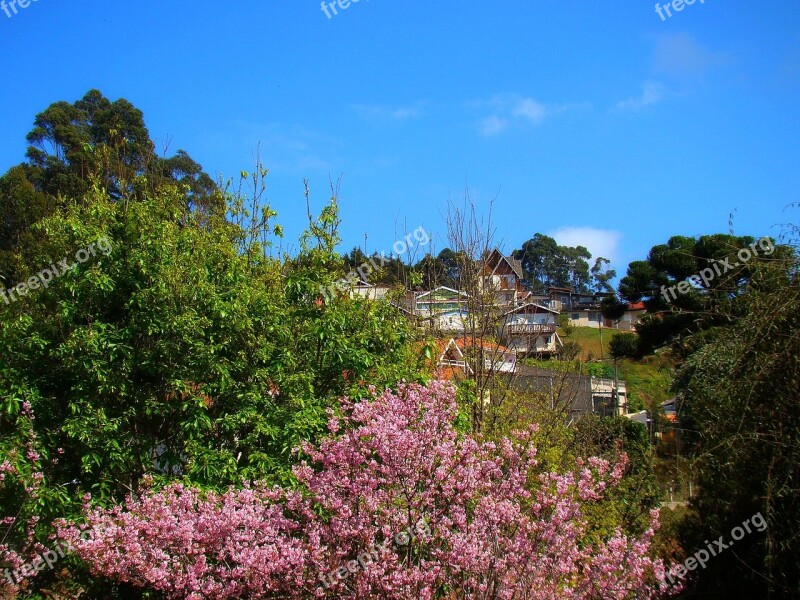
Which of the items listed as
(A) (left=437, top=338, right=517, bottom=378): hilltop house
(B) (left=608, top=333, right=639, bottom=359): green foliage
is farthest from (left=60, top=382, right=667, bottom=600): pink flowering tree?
(B) (left=608, top=333, right=639, bottom=359): green foliage

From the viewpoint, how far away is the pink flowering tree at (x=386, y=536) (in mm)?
4555

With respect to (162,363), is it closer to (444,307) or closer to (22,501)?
(22,501)

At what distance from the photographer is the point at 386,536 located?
4.65m

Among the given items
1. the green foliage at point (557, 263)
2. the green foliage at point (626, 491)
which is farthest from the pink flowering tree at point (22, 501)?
the green foliage at point (557, 263)

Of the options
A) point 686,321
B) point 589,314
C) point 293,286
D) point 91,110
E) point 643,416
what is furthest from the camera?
point 589,314

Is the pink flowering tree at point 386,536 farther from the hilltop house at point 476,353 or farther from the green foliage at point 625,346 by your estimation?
the green foliage at point 625,346

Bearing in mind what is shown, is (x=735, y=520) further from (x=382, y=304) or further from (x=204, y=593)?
(x=204, y=593)

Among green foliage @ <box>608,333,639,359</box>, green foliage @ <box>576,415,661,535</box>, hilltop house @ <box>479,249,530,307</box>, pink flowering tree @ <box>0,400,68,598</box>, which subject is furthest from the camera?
green foliage @ <box>608,333,639,359</box>

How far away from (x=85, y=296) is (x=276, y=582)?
351 centimetres

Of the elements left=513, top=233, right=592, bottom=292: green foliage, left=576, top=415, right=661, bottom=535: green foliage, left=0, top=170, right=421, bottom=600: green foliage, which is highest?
left=513, top=233, right=592, bottom=292: green foliage

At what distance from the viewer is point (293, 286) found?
23.7 feet

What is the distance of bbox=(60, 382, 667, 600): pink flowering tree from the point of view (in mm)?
4555

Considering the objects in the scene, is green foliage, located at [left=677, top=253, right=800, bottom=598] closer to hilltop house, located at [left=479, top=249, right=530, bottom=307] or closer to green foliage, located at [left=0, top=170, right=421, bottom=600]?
green foliage, located at [left=0, top=170, right=421, bottom=600]

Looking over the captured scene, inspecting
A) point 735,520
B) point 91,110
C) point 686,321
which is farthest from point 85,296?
point 91,110
